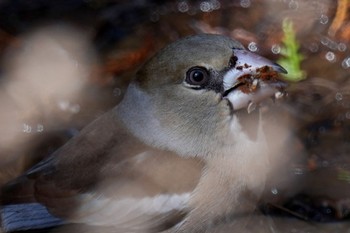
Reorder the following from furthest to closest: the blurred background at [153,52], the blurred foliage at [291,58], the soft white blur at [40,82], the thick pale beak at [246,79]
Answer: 1. the soft white blur at [40,82]
2. the blurred foliage at [291,58]
3. the blurred background at [153,52]
4. the thick pale beak at [246,79]

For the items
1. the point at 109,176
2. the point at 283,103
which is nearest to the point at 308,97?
the point at 283,103

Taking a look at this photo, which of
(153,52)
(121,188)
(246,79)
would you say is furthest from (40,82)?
(246,79)

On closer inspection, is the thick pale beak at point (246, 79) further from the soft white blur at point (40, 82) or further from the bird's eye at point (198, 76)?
the soft white blur at point (40, 82)

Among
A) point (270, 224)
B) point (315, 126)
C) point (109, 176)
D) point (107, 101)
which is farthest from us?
point (107, 101)

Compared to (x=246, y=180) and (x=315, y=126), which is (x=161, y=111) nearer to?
(x=246, y=180)

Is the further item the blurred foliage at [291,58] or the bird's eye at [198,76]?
the blurred foliage at [291,58]

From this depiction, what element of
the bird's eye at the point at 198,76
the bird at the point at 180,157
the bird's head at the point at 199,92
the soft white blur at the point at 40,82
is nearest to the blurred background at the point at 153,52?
the soft white blur at the point at 40,82

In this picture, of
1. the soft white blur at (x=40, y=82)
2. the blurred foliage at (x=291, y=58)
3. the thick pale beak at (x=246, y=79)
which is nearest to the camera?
the thick pale beak at (x=246, y=79)
